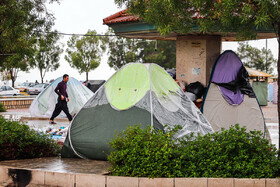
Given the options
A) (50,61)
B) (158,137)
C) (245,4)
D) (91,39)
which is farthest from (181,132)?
(50,61)

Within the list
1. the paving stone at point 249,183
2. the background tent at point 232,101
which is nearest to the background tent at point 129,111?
the paving stone at point 249,183

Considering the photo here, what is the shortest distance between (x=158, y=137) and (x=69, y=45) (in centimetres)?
4528

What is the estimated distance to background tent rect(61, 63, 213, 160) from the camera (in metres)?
7.51

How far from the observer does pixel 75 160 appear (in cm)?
744

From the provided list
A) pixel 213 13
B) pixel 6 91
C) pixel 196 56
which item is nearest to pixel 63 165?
pixel 213 13

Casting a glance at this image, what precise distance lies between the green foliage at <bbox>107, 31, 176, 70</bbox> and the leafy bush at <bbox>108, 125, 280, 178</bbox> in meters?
41.6

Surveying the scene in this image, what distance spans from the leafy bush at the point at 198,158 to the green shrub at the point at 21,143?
7.07 feet

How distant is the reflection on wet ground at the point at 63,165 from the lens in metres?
6.49

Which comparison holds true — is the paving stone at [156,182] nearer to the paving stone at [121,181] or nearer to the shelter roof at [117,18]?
the paving stone at [121,181]

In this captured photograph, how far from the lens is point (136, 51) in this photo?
52281 mm

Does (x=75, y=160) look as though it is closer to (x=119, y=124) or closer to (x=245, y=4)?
(x=119, y=124)

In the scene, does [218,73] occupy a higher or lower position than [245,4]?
lower

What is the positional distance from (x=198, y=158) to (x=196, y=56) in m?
7.08

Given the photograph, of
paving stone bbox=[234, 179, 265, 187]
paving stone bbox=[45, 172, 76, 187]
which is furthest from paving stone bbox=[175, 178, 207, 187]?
paving stone bbox=[45, 172, 76, 187]
